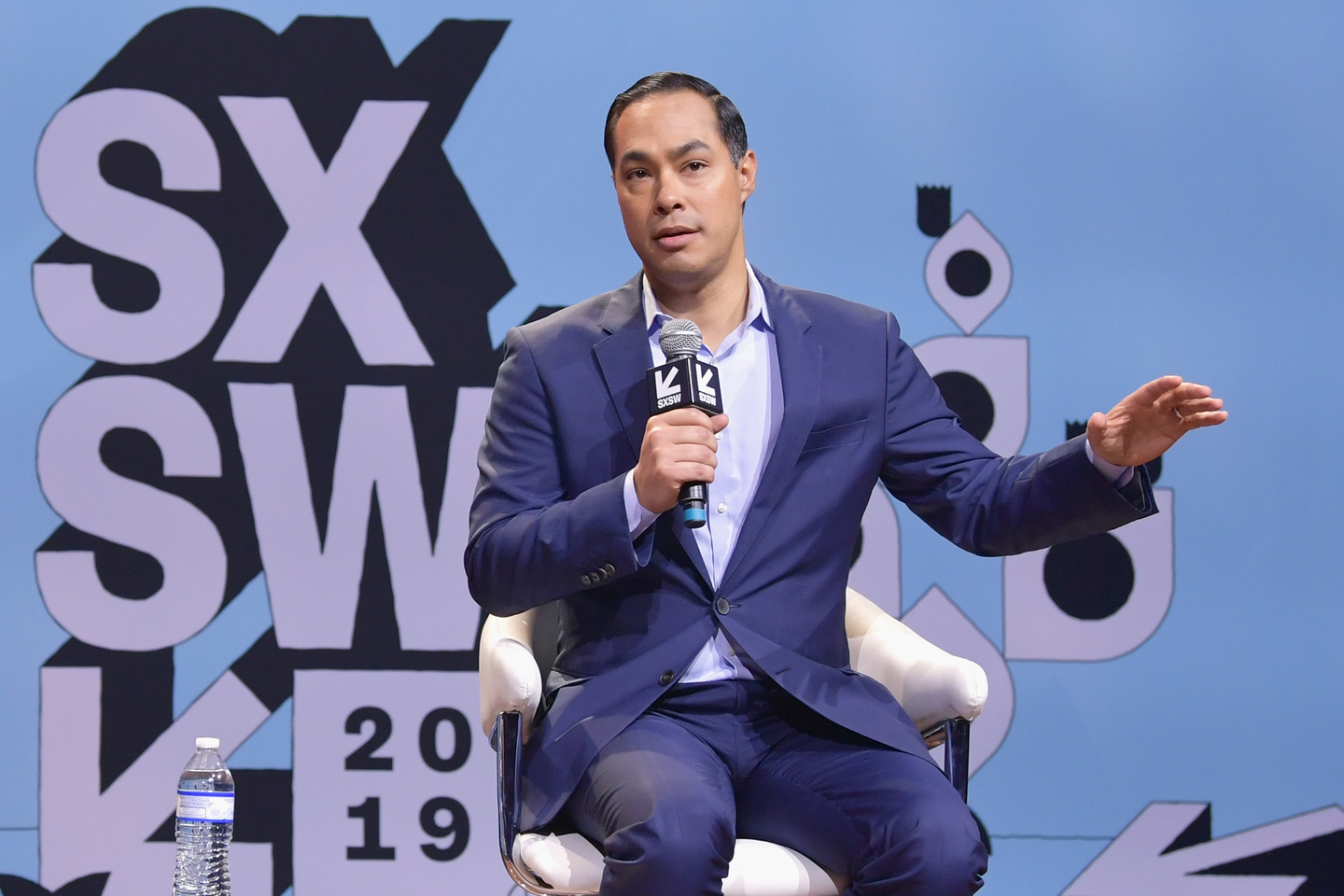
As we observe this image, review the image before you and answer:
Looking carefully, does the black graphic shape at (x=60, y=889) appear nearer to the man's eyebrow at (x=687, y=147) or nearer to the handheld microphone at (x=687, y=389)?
the handheld microphone at (x=687, y=389)

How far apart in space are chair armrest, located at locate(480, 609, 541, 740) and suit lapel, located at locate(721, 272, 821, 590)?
34 centimetres

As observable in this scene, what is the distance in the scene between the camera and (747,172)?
7.95 feet

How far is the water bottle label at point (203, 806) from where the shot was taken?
2.67 metres

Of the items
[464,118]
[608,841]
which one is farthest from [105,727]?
[608,841]

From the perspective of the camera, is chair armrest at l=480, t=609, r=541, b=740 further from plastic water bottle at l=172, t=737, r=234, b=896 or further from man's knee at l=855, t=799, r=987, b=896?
plastic water bottle at l=172, t=737, r=234, b=896

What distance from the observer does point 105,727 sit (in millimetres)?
3482

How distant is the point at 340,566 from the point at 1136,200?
2311 millimetres

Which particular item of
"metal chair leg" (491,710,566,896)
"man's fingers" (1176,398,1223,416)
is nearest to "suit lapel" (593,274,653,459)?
"metal chair leg" (491,710,566,896)

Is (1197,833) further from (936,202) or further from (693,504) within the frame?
(693,504)

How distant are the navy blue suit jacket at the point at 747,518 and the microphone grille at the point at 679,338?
18cm

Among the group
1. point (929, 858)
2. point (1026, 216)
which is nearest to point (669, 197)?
point (929, 858)

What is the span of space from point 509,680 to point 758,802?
0.43 metres

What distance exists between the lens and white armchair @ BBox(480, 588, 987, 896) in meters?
2.00

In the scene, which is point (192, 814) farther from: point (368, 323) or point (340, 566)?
point (368, 323)
